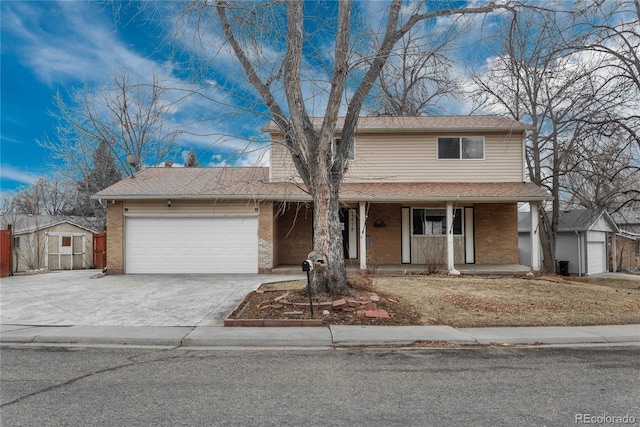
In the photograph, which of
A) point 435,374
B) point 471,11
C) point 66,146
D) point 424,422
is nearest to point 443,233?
point 471,11

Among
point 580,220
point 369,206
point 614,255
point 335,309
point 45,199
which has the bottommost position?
point 614,255

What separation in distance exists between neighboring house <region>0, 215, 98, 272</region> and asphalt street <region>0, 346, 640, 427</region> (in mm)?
15567

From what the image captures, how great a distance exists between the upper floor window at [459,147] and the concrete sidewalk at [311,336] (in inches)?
381

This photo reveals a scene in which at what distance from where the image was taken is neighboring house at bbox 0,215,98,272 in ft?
61.6

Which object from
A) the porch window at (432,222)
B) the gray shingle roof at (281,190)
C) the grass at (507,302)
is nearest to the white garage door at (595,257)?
the gray shingle roof at (281,190)

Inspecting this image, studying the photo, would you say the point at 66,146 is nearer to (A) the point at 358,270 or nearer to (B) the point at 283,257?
(B) the point at 283,257

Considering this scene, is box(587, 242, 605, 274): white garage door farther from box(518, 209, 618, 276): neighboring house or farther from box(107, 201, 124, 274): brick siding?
box(107, 201, 124, 274): brick siding

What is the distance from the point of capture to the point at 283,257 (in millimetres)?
16438

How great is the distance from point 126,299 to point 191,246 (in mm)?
4670

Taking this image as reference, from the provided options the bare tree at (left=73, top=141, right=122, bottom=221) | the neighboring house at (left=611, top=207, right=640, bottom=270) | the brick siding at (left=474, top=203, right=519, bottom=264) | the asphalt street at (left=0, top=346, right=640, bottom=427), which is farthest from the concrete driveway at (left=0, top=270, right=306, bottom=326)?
the neighboring house at (left=611, top=207, right=640, bottom=270)

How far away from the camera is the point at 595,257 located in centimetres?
2469

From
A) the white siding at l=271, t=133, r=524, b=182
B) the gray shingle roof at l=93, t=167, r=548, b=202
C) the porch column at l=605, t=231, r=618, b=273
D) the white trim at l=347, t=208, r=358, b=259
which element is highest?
the white siding at l=271, t=133, r=524, b=182

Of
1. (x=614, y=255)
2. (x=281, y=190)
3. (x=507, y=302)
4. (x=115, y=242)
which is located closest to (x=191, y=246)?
(x=115, y=242)

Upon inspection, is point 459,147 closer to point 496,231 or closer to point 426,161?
point 426,161
